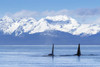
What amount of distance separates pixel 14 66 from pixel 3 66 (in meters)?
2.66

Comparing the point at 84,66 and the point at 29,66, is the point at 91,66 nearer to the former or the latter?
the point at 84,66

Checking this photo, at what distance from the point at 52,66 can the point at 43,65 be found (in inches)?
140

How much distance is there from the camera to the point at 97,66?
86.9 m

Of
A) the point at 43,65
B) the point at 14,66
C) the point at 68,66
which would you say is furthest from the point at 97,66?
the point at 14,66

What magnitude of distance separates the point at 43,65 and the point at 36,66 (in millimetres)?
3375

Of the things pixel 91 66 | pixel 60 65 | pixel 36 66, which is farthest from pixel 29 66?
pixel 91 66

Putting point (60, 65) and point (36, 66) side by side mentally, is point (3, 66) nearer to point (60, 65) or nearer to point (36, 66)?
point (36, 66)

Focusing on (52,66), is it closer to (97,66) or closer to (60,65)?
(60,65)

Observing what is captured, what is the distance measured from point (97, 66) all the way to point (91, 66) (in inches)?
57.0

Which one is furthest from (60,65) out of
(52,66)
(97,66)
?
(97,66)

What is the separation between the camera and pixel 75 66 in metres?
87.9

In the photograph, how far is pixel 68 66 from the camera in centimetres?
8750

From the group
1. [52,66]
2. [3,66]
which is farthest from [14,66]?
[52,66]

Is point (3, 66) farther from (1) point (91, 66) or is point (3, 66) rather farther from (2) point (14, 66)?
(1) point (91, 66)
